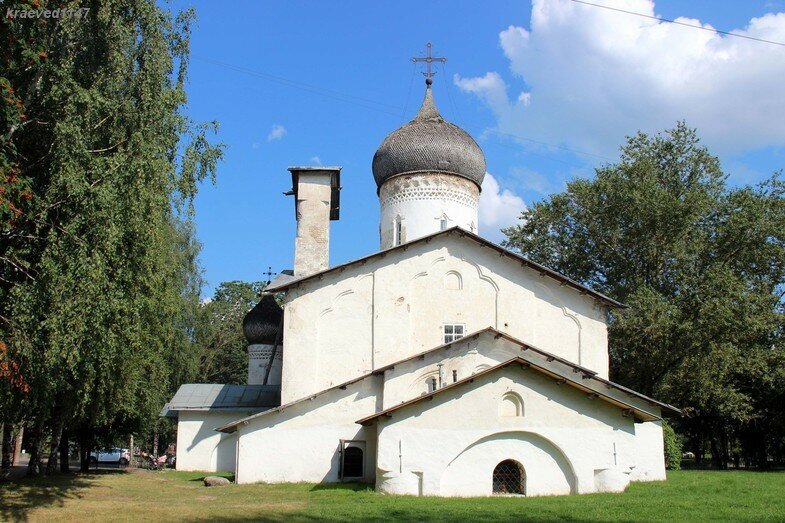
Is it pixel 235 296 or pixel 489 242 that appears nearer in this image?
pixel 489 242

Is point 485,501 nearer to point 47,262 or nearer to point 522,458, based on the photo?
Answer: point 522,458

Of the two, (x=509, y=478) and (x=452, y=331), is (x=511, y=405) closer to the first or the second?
(x=509, y=478)

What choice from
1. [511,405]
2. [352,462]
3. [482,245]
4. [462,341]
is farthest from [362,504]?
[482,245]

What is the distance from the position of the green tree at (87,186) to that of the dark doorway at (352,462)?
5771 mm

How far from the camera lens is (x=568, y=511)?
11445 mm

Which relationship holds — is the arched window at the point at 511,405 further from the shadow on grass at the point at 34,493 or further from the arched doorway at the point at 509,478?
the shadow on grass at the point at 34,493

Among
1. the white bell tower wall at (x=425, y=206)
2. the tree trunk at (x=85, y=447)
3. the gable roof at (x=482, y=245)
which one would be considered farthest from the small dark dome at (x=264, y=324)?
the gable roof at (x=482, y=245)

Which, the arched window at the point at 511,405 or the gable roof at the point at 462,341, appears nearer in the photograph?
the arched window at the point at 511,405

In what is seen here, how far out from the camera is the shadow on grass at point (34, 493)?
1212 cm

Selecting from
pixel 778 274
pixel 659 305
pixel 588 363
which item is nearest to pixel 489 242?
pixel 588 363

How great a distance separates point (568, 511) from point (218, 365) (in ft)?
118

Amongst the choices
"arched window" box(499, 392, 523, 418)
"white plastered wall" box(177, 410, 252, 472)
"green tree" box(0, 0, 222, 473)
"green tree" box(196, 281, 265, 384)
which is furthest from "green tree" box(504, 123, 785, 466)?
"green tree" box(196, 281, 265, 384)

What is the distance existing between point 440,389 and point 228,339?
1230 inches

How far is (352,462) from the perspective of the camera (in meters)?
17.2
